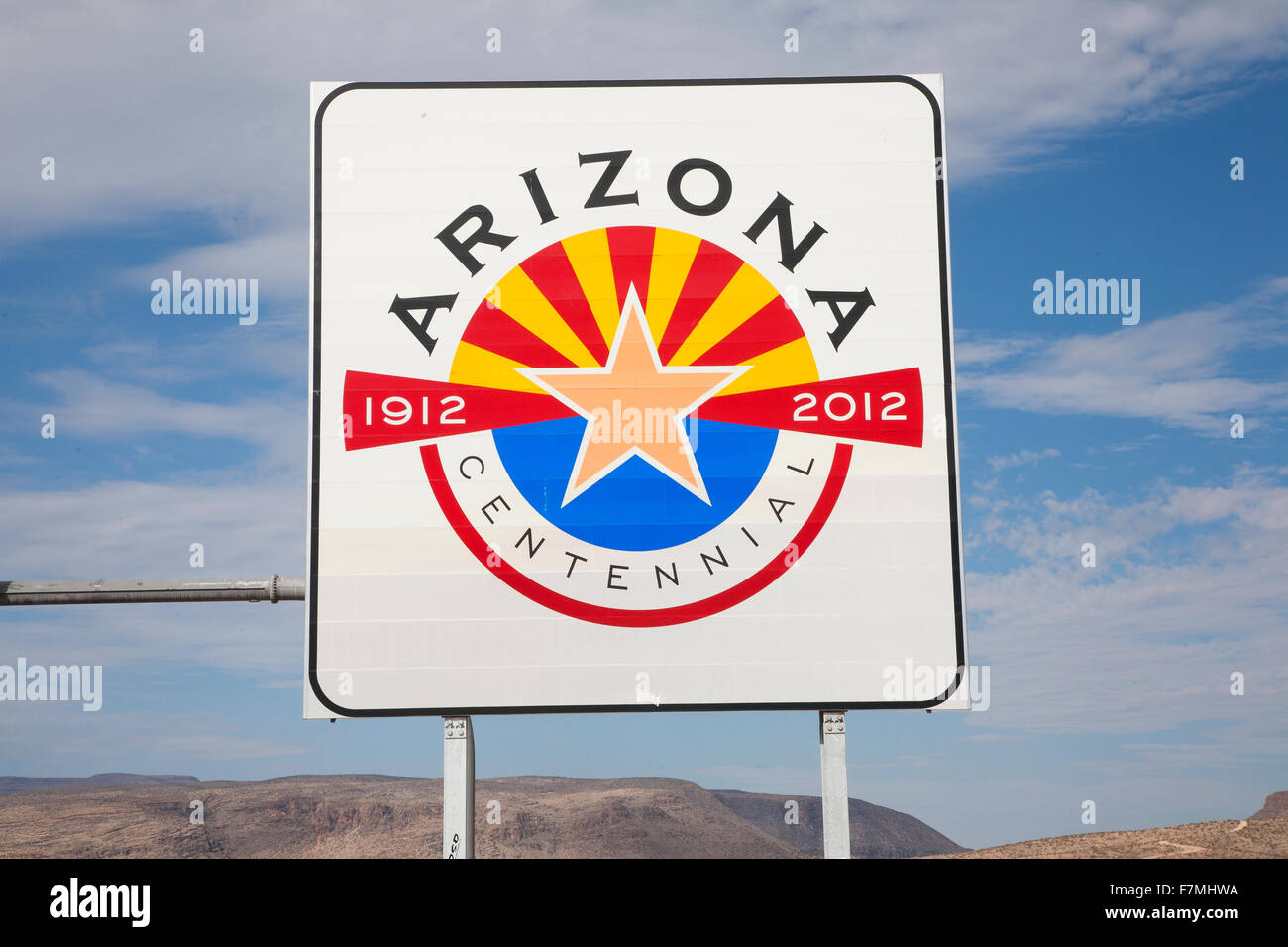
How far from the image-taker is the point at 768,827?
22.4m

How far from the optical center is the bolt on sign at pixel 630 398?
827 centimetres

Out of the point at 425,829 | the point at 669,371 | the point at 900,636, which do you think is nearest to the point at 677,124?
the point at 669,371

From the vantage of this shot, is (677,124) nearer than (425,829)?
Yes

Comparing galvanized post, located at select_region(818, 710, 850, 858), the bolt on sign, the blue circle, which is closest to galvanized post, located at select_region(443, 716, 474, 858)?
the bolt on sign

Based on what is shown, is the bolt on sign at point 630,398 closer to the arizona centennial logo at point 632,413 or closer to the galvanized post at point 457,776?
the arizona centennial logo at point 632,413

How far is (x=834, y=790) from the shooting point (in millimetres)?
8133

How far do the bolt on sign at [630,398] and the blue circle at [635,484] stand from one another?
19mm

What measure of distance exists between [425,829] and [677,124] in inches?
589

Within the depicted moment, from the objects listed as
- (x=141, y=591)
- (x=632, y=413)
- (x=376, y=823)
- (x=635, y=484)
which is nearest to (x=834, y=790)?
(x=635, y=484)

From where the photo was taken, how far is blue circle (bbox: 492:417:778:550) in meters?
8.34

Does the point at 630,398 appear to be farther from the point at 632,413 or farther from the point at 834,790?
the point at 834,790
